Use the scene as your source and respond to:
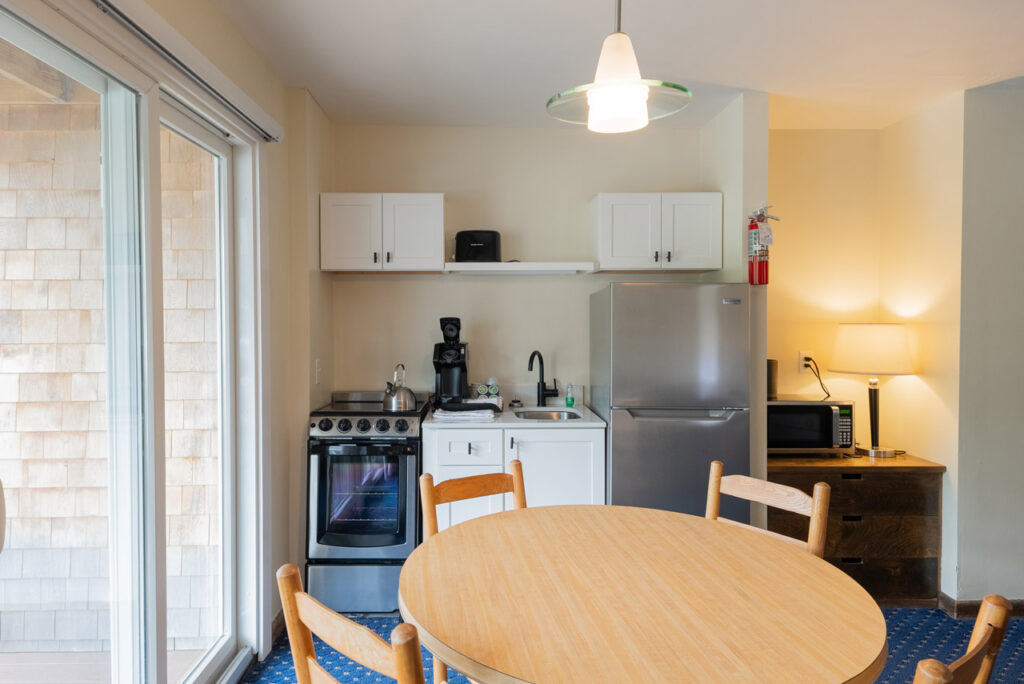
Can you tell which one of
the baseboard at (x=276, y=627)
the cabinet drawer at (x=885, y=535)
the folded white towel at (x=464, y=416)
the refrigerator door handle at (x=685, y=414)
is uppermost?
the refrigerator door handle at (x=685, y=414)

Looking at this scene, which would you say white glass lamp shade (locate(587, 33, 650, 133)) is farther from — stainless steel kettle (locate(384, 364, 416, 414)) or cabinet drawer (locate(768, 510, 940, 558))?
cabinet drawer (locate(768, 510, 940, 558))

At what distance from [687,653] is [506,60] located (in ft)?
8.16

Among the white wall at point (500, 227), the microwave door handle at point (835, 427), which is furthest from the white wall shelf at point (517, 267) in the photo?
the microwave door handle at point (835, 427)

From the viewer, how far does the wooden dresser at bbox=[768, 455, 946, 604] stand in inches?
123

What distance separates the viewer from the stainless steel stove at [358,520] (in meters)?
3.04

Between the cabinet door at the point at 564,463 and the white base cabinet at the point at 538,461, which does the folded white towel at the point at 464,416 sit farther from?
the cabinet door at the point at 564,463

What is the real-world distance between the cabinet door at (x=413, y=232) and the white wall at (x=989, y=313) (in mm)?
2667

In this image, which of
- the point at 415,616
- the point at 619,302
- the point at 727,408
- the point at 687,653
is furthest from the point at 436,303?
the point at 687,653

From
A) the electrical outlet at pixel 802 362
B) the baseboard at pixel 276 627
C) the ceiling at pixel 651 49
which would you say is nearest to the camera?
the ceiling at pixel 651 49

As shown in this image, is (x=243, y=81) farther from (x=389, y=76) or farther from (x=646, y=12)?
(x=646, y=12)

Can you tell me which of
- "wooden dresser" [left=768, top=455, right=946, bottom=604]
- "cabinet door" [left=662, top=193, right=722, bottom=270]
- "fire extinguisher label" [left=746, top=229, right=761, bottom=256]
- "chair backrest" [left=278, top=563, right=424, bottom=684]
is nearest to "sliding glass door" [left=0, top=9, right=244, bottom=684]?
"chair backrest" [left=278, top=563, right=424, bottom=684]

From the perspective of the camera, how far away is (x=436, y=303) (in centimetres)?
372

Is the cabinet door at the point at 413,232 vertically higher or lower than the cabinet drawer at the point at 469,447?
higher

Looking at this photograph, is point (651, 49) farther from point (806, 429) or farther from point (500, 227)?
point (806, 429)
